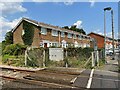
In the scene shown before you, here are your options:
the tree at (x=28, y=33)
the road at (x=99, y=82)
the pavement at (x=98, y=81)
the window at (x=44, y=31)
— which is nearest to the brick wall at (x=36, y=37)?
the window at (x=44, y=31)

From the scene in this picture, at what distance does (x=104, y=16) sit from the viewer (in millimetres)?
25391

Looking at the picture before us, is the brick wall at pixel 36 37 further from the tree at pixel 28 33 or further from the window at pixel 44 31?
the tree at pixel 28 33

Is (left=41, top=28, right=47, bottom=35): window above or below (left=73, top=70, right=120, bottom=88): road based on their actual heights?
above

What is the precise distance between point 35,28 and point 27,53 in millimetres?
18380

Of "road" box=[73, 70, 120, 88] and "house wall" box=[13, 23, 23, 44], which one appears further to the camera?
"house wall" box=[13, 23, 23, 44]

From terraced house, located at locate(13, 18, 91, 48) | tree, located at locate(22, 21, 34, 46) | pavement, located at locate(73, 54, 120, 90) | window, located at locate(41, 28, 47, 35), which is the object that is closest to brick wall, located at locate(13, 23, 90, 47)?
terraced house, located at locate(13, 18, 91, 48)

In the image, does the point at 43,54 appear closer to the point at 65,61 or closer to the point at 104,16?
the point at 65,61

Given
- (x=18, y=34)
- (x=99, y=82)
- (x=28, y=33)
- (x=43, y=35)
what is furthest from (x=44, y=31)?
(x=99, y=82)

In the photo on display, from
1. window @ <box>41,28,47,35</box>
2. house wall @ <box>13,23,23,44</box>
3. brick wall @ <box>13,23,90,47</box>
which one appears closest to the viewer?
brick wall @ <box>13,23,90,47</box>

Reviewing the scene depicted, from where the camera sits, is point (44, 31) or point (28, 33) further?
point (44, 31)

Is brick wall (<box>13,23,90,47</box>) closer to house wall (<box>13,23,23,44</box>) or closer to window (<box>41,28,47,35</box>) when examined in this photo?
house wall (<box>13,23,23,44</box>)

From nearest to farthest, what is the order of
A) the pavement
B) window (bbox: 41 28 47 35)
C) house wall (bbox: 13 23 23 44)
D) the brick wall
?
the pavement, the brick wall, window (bbox: 41 28 47 35), house wall (bbox: 13 23 23 44)

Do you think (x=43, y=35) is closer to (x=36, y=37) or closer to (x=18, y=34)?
(x=36, y=37)

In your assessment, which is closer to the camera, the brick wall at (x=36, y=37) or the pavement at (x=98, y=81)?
the pavement at (x=98, y=81)
